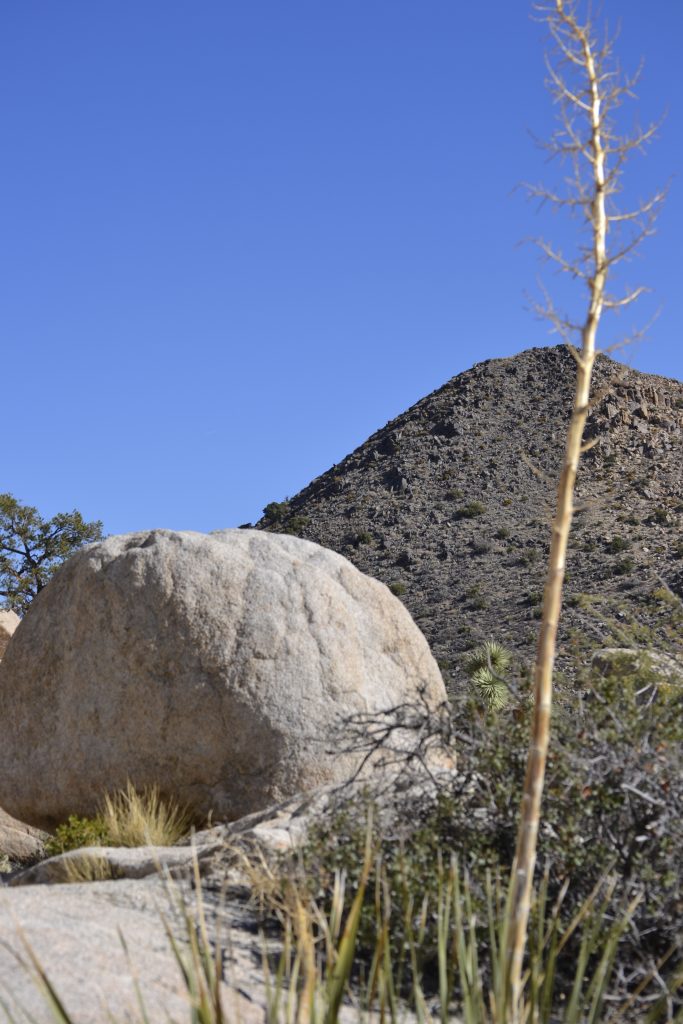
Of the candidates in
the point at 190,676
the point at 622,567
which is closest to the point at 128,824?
the point at 190,676

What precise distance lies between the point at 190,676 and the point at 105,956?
177 inches

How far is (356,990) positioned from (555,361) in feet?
224

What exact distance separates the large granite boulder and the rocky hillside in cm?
2713

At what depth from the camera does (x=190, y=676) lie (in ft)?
31.0

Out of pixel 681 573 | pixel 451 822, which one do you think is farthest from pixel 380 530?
pixel 451 822

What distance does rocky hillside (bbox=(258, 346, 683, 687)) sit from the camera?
46156 mm

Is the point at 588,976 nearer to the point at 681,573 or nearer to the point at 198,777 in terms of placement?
the point at 198,777

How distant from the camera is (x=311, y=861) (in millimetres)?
6145

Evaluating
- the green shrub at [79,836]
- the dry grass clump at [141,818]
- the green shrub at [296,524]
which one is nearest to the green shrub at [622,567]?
the green shrub at [296,524]

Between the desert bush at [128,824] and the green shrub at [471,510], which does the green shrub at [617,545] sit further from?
the desert bush at [128,824]

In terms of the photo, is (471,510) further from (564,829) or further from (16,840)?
(564,829)

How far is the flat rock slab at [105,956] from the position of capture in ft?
14.6

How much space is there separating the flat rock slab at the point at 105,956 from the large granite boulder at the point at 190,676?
9.49 feet

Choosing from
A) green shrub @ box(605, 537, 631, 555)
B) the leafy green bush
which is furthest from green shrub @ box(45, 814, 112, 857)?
green shrub @ box(605, 537, 631, 555)
